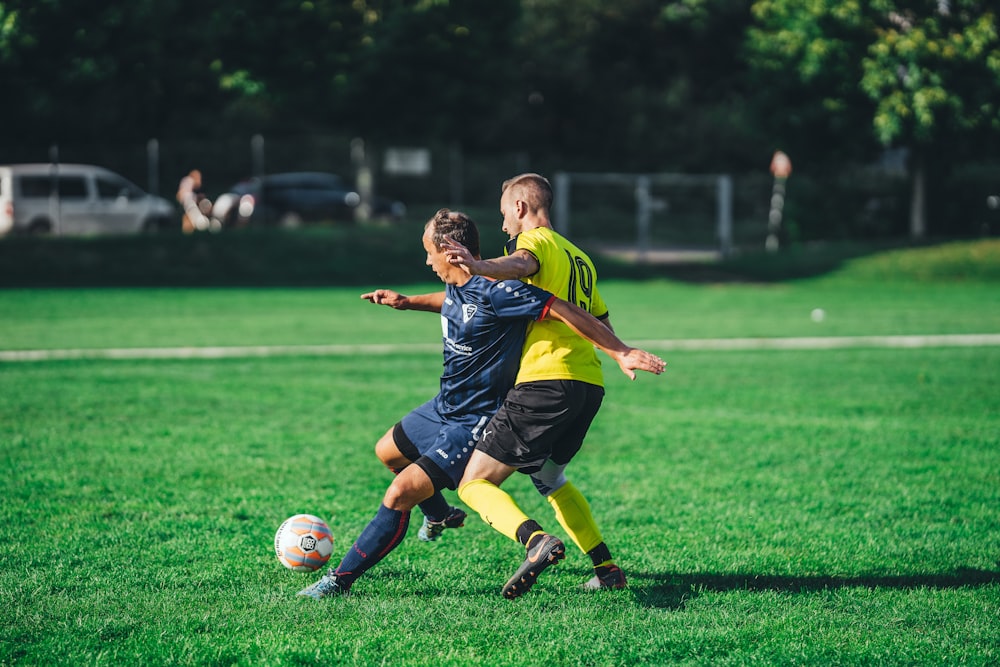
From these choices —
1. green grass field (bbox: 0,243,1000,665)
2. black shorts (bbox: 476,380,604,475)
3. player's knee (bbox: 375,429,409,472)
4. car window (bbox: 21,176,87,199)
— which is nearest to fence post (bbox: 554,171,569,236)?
car window (bbox: 21,176,87,199)

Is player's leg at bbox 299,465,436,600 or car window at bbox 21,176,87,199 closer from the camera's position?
player's leg at bbox 299,465,436,600

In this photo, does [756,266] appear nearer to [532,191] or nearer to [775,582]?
[775,582]

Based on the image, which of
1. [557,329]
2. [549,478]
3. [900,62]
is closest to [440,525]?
[549,478]

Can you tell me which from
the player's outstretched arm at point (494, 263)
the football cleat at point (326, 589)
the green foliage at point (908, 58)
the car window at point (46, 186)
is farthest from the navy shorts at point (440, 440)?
the car window at point (46, 186)

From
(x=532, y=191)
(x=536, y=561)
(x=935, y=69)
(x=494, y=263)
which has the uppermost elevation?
(x=935, y=69)

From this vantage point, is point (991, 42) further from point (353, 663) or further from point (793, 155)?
point (353, 663)

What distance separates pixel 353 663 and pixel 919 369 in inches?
429

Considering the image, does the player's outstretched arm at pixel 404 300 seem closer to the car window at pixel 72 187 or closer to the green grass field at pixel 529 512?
the green grass field at pixel 529 512

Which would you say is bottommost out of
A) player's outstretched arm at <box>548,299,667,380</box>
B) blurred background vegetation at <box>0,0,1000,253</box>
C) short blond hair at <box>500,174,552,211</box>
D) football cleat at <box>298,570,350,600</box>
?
football cleat at <box>298,570,350,600</box>

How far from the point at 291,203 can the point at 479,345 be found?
101 ft

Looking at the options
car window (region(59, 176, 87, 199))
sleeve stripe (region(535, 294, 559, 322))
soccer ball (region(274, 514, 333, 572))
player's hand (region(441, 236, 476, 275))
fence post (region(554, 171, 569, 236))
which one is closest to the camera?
player's hand (region(441, 236, 476, 275))

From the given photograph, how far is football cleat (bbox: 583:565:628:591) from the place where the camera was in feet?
17.9

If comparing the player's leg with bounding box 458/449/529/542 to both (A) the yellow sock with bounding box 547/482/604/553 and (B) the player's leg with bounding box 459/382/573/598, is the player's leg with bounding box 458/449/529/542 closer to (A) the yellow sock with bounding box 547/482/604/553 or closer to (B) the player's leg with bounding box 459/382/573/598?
(B) the player's leg with bounding box 459/382/573/598

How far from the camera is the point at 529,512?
7168 mm
